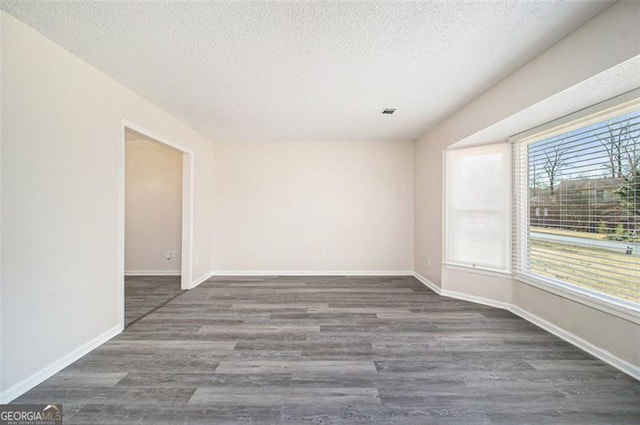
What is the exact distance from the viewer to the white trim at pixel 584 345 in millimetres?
2039

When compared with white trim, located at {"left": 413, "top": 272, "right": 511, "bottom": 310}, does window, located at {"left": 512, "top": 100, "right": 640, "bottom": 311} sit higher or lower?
higher

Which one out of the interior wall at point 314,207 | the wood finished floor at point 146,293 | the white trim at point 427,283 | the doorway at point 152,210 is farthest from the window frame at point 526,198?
the doorway at point 152,210

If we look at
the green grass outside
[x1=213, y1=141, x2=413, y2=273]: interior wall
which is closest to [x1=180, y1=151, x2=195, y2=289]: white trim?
[x1=213, y1=141, x2=413, y2=273]: interior wall

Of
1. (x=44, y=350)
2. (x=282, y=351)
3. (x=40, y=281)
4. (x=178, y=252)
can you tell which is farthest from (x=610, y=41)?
(x=178, y=252)

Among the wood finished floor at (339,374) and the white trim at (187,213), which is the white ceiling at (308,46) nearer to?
the white trim at (187,213)

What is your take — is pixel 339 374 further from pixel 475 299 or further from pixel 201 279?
pixel 201 279

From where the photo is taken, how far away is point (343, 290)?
4145 mm

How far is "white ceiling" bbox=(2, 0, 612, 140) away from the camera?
1685 millimetres

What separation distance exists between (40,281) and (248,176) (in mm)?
3351

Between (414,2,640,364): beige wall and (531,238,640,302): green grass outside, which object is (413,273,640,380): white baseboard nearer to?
(414,2,640,364): beige wall

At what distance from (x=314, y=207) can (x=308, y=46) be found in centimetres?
320

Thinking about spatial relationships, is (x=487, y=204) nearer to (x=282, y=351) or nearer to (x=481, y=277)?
(x=481, y=277)

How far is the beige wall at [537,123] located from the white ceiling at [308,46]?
4.9 inches

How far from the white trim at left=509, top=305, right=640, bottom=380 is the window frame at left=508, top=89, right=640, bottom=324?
33cm
